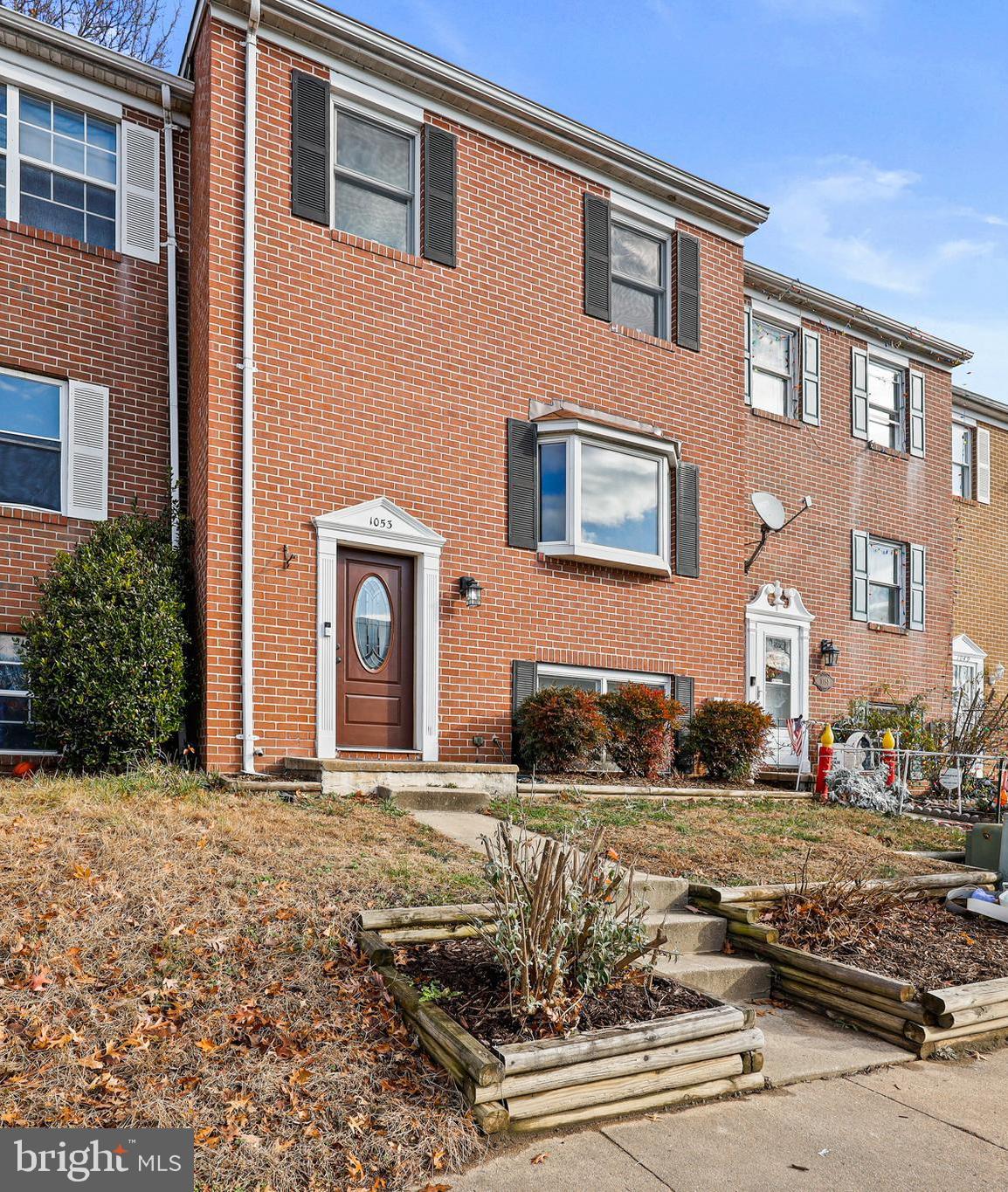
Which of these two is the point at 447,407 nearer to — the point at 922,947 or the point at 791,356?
the point at 922,947

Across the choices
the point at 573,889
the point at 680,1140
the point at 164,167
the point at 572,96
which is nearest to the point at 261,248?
the point at 164,167

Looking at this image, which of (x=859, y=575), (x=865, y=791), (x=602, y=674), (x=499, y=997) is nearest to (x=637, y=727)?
(x=602, y=674)

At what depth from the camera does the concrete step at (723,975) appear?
16.1 feet

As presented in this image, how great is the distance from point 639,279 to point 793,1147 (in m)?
10.1

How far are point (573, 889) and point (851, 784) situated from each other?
23.8 feet

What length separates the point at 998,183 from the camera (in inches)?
293

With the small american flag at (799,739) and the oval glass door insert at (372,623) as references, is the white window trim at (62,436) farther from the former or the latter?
the small american flag at (799,739)

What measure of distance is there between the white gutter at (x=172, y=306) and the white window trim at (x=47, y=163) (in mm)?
423

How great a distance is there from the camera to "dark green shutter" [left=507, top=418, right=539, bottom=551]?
10320 mm

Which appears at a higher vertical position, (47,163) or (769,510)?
(47,163)

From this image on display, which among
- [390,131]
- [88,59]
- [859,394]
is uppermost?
[88,59]

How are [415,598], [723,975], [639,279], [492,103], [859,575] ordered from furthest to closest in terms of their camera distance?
[859,575] < [639,279] < [492,103] < [415,598] < [723,975]

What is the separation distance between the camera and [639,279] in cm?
1176

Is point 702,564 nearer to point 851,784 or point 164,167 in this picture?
point 851,784
